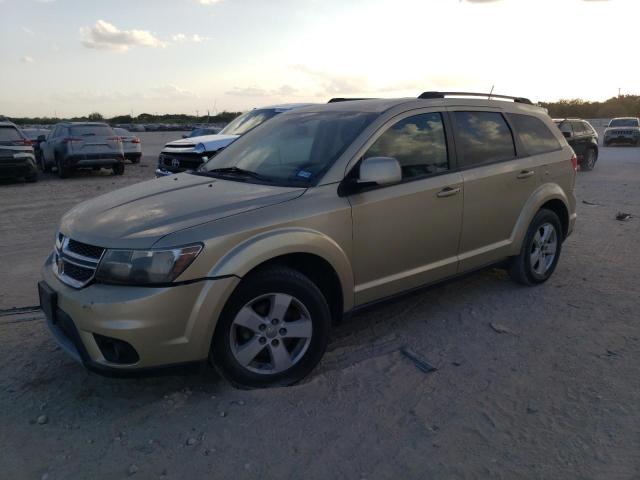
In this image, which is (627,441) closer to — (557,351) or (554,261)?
(557,351)

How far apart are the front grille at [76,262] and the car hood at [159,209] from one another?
0.16 feet

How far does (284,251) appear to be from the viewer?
324 centimetres

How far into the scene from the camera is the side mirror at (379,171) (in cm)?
350

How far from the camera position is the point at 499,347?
3.95 meters

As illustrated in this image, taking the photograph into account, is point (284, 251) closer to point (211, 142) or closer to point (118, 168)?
point (211, 142)

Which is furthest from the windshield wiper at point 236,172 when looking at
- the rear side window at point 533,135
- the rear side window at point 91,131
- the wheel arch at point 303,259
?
the rear side window at point 91,131

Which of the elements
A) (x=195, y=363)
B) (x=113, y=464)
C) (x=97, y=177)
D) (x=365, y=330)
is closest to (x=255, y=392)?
(x=195, y=363)

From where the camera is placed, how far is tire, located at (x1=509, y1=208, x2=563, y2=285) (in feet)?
16.6

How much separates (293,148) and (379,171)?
898 mm

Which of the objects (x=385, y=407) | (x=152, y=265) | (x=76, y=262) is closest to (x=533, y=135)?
(x=385, y=407)

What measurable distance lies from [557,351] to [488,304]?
0.99 metres

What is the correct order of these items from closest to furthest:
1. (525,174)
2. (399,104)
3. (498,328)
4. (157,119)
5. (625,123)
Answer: (399,104)
(498,328)
(525,174)
(625,123)
(157,119)

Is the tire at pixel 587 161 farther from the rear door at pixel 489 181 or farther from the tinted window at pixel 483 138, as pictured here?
the tinted window at pixel 483 138

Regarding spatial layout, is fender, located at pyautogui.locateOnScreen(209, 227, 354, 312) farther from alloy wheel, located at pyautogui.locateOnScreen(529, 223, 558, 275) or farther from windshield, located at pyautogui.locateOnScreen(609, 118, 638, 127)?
windshield, located at pyautogui.locateOnScreen(609, 118, 638, 127)
